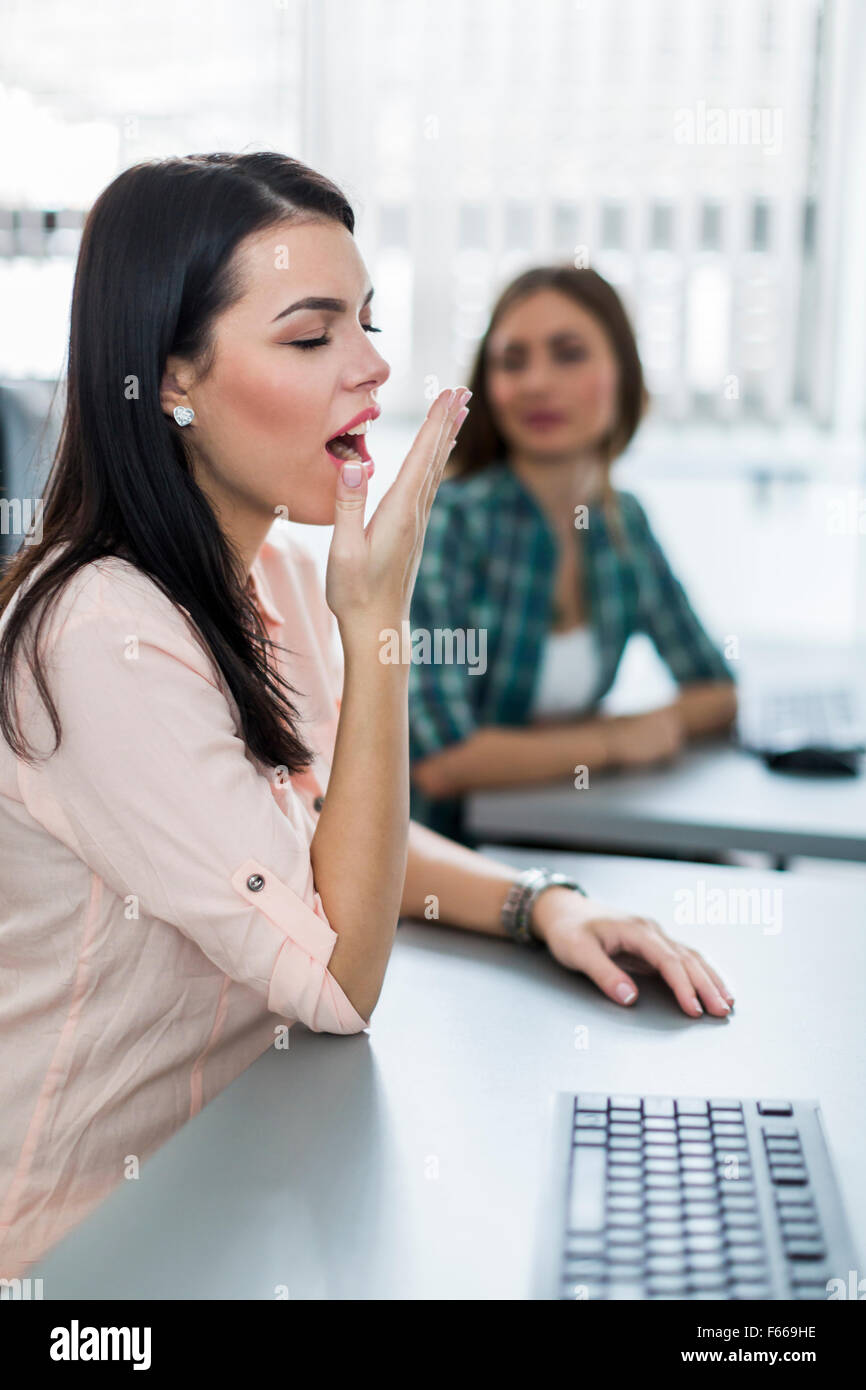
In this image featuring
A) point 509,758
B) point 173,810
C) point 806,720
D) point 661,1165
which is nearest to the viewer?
point 661,1165

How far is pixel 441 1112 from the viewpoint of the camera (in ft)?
2.77

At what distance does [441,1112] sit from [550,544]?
1.39 meters

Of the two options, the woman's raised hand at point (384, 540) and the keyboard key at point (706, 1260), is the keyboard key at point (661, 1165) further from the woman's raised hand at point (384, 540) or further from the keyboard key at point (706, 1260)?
the woman's raised hand at point (384, 540)

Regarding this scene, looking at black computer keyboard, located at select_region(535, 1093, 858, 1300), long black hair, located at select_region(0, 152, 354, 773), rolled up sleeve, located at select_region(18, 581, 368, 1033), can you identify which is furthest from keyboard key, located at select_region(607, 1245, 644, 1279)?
long black hair, located at select_region(0, 152, 354, 773)

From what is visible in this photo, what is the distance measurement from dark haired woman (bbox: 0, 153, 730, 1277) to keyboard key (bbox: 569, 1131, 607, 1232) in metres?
0.23

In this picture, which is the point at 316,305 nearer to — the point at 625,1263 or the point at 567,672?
the point at 625,1263

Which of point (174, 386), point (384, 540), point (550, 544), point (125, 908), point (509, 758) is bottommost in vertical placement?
point (509, 758)

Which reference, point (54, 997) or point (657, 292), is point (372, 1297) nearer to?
point (54, 997)

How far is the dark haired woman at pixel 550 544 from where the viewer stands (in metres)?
2.07

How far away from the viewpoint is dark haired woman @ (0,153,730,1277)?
915mm

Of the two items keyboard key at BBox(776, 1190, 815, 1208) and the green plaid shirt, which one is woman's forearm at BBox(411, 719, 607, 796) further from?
keyboard key at BBox(776, 1190, 815, 1208)

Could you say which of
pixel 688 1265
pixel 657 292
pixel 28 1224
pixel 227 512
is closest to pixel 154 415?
pixel 227 512

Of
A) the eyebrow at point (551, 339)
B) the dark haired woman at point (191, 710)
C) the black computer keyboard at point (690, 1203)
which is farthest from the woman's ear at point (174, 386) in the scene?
the eyebrow at point (551, 339)

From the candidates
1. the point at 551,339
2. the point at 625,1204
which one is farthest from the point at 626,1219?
the point at 551,339
